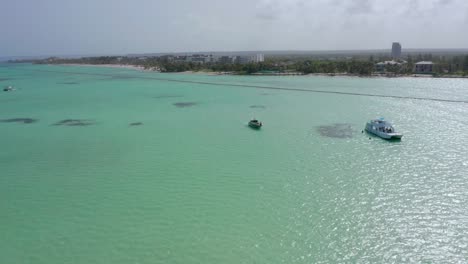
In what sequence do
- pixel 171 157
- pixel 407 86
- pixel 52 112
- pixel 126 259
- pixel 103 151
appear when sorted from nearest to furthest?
pixel 126 259, pixel 171 157, pixel 103 151, pixel 52 112, pixel 407 86

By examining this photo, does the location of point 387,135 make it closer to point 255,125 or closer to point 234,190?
point 255,125

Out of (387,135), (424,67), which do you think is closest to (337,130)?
(387,135)

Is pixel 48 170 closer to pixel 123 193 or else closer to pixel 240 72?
pixel 123 193

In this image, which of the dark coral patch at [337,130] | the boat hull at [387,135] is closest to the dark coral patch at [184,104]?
the dark coral patch at [337,130]

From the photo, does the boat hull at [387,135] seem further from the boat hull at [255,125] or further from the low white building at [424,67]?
the low white building at [424,67]

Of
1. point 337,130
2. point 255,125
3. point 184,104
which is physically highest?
point 184,104

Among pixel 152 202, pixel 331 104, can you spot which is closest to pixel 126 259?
pixel 152 202

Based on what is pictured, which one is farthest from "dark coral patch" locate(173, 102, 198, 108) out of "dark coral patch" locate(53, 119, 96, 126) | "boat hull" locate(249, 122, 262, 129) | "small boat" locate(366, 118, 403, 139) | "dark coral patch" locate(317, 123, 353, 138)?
"small boat" locate(366, 118, 403, 139)
